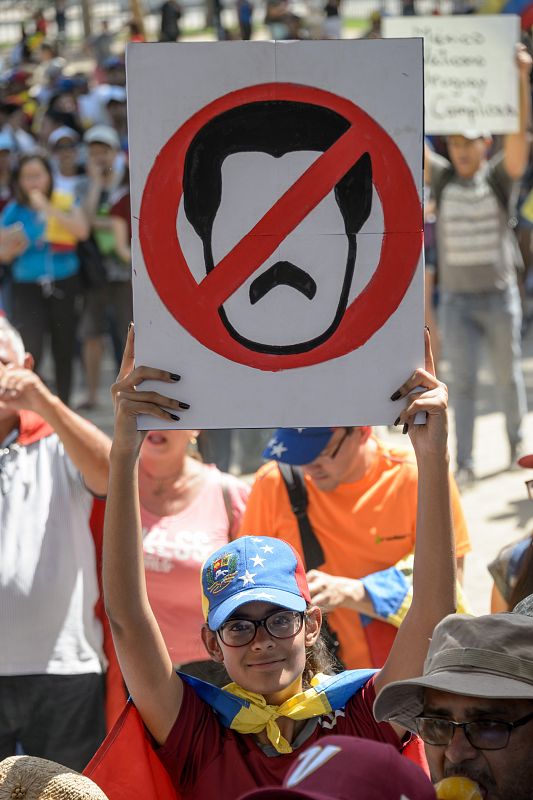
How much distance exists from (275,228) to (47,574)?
4.93 ft

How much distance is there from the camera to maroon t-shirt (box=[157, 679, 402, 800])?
96.9 inches

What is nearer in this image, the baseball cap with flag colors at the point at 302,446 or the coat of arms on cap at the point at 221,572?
the coat of arms on cap at the point at 221,572

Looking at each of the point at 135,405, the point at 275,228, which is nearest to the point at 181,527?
the point at 135,405

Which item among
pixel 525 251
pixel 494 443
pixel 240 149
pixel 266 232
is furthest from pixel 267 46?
pixel 525 251

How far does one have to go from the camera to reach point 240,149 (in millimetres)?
2588

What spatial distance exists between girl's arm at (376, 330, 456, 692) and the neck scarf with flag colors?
111 millimetres

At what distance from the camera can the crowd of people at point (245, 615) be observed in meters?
2.05

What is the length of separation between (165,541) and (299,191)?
1.67 meters

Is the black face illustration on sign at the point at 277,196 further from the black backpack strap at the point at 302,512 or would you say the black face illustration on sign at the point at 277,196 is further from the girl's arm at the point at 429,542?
the black backpack strap at the point at 302,512

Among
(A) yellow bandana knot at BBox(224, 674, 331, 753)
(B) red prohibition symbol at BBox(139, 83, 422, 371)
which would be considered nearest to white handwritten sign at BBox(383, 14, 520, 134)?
(B) red prohibition symbol at BBox(139, 83, 422, 371)

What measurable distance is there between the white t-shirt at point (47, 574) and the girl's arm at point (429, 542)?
4.60 feet

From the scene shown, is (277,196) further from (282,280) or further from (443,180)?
(443,180)

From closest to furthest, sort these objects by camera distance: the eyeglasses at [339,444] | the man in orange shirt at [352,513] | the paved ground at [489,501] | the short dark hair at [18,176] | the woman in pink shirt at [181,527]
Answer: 1. the man in orange shirt at [352,513]
2. the eyeglasses at [339,444]
3. the woman in pink shirt at [181,527]
4. the paved ground at [489,501]
5. the short dark hair at [18,176]

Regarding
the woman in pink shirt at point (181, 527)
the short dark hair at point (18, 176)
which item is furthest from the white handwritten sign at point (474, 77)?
the woman in pink shirt at point (181, 527)
